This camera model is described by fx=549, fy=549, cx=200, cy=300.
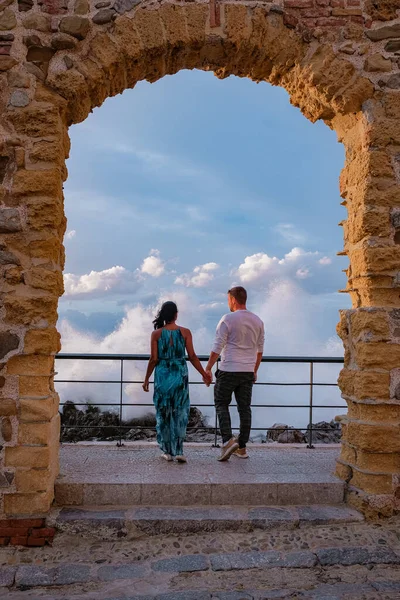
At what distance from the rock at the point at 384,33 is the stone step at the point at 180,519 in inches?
156

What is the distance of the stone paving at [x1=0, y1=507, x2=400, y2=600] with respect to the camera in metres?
3.51

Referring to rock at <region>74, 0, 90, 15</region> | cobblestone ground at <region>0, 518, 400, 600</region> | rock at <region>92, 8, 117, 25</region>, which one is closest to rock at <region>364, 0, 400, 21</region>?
rock at <region>92, 8, 117, 25</region>

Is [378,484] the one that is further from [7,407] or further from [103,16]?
[103,16]

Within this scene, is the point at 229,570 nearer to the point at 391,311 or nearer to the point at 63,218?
the point at 391,311

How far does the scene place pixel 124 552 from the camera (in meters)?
3.98

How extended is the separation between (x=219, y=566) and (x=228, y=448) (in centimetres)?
156

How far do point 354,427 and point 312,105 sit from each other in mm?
2895

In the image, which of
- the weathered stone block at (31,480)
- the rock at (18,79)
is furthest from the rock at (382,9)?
the weathered stone block at (31,480)

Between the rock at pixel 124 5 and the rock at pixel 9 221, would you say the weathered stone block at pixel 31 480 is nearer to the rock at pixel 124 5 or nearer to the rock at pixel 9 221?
the rock at pixel 9 221

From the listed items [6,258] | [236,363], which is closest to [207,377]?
[236,363]

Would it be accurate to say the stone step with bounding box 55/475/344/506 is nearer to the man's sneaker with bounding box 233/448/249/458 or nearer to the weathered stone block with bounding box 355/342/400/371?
the man's sneaker with bounding box 233/448/249/458

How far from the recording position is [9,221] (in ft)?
14.2

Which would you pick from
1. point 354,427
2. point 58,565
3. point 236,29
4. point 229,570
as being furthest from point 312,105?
point 58,565

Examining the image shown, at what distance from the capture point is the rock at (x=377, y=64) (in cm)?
464
